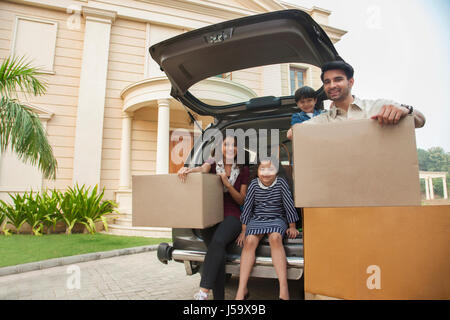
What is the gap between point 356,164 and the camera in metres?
1.43

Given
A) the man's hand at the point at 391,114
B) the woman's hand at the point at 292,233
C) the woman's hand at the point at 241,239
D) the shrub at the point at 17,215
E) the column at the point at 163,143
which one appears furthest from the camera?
the column at the point at 163,143

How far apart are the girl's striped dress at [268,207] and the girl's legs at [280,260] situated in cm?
13

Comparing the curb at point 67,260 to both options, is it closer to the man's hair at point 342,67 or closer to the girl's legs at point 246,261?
the girl's legs at point 246,261

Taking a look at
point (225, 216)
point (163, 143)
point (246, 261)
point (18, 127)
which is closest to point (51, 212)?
Result: point (163, 143)

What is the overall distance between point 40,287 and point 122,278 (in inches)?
31.9

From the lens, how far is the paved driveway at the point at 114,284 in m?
2.61

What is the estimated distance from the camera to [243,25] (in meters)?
2.08

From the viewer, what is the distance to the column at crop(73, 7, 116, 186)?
25.0ft

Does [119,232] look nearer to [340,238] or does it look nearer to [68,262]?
[68,262]

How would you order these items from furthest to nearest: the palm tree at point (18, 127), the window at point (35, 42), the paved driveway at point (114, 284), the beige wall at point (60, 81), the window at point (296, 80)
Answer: the window at point (296, 80) < the window at point (35, 42) < the beige wall at point (60, 81) < the palm tree at point (18, 127) < the paved driveway at point (114, 284)

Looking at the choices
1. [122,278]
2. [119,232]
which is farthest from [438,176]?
[119,232]

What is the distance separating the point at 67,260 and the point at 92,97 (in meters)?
5.29

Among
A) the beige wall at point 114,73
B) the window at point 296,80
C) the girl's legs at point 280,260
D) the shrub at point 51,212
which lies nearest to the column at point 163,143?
the beige wall at point 114,73

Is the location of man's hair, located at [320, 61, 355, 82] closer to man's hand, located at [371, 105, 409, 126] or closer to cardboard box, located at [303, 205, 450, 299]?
man's hand, located at [371, 105, 409, 126]
